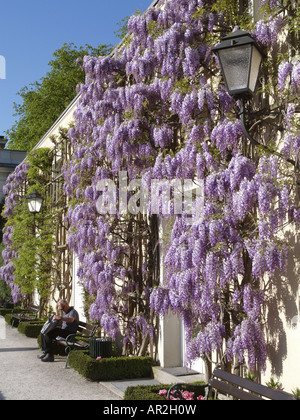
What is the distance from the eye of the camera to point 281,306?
553 centimetres

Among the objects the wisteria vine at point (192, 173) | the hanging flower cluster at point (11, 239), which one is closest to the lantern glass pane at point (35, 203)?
the wisteria vine at point (192, 173)

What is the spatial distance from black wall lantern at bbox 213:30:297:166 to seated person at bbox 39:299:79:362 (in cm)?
612

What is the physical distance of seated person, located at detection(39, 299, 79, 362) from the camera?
9.36 metres

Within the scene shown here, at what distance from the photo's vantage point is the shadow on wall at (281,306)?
17.6 ft

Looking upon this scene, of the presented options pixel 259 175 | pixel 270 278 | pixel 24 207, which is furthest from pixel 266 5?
pixel 24 207

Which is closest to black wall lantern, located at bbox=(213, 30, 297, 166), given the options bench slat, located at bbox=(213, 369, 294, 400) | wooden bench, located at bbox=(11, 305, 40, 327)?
bench slat, located at bbox=(213, 369, 294, 400)

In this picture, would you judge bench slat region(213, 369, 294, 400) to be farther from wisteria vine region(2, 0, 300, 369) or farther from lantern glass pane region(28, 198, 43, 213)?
lantern glass pane region(28, 198, 43, 213)

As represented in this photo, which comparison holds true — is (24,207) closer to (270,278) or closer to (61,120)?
(61,120)

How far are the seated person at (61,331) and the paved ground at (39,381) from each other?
176mm

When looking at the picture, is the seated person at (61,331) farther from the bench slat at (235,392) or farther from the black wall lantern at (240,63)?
the black wall lantern at (240,63)

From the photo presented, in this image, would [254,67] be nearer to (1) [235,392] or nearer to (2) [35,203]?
(1) [235,392]
